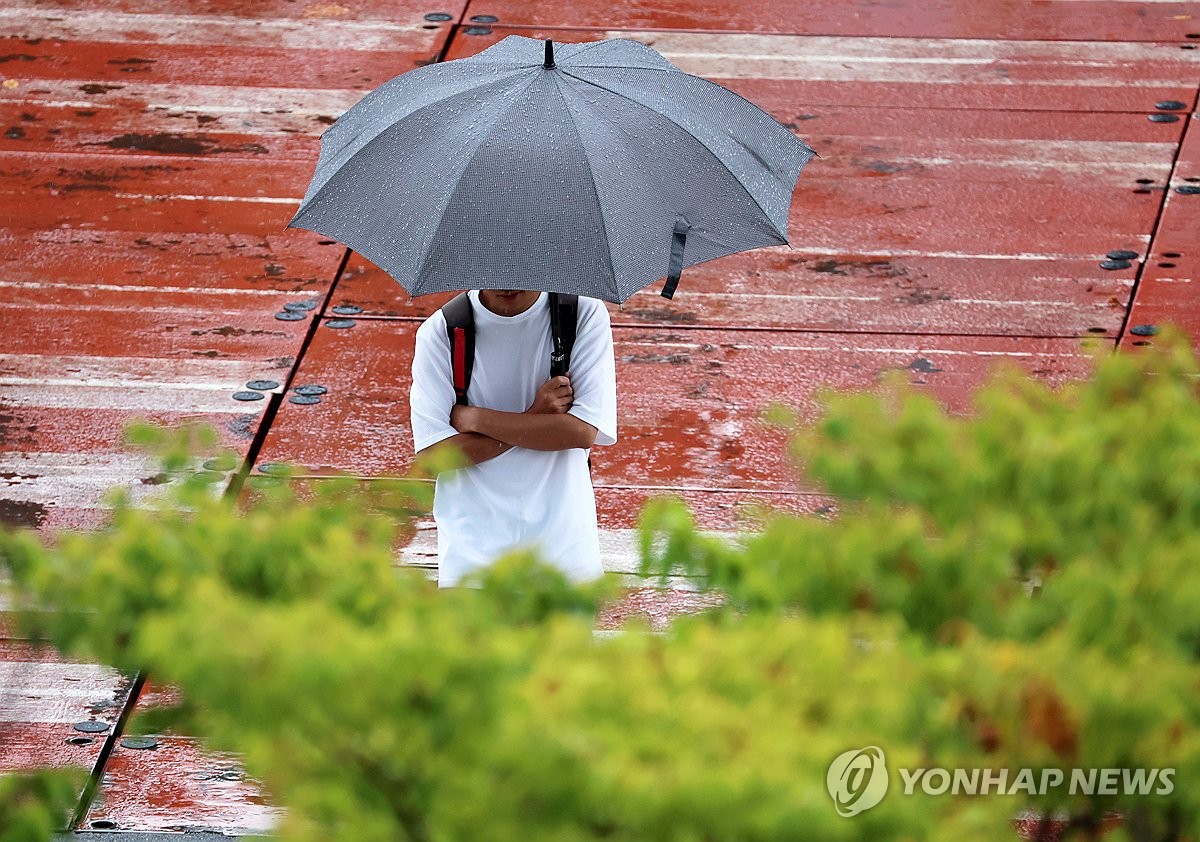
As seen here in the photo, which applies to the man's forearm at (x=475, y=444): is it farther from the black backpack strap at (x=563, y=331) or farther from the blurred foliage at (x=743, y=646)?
the blurred foliage at (x=743, y=646)

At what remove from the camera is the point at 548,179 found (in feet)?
13.7

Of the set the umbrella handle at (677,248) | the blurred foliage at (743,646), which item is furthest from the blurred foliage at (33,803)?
the umbrella handle at (677,248)

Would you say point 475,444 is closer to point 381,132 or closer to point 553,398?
point 553,398

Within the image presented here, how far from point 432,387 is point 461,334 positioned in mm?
164

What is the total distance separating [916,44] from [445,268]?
659 cm

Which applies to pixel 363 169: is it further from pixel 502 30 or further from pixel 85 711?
pixel 502 30

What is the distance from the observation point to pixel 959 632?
2420mm

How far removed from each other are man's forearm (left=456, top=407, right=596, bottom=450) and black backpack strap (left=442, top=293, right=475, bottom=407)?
126 mm

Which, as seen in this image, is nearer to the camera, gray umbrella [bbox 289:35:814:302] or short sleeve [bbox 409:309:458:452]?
gray umbrella [bbox 289:35:814:302]

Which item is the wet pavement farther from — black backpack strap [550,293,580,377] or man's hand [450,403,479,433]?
man's hand [450,403,479,433]

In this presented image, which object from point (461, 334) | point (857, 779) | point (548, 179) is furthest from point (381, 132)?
point (857, 779)

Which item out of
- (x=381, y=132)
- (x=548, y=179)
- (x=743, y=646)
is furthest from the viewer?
(x=381, y=132)

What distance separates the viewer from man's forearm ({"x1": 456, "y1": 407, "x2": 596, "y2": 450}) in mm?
4172

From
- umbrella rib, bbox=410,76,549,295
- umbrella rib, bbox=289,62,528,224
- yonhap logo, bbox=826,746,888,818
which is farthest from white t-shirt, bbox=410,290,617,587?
yonhap logo, bbox=826,746,888,818
